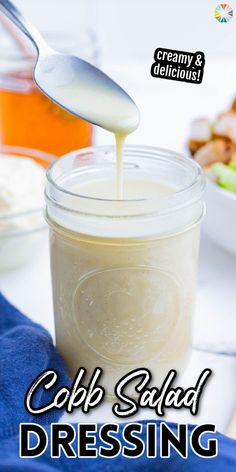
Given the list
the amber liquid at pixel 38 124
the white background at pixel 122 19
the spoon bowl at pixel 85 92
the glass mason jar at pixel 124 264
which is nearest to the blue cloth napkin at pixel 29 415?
the glass mason jar at pixel 124 264

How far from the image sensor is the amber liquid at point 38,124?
1.57 m

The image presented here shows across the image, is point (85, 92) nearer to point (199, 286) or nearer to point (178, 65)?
point (178, 65)

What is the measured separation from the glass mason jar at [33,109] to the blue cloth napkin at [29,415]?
56cm

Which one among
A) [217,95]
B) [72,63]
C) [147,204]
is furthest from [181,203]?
[217,95]

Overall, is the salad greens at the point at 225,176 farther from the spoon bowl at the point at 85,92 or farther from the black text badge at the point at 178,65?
the spoon bowl at the point at 85,92

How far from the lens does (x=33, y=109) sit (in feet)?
5.19

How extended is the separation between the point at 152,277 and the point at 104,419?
0.19 meters

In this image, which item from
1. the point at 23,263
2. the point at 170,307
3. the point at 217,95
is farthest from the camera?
the point at 217,95

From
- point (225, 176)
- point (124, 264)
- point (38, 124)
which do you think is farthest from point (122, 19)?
point (124, 264)

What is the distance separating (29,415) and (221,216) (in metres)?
0.47

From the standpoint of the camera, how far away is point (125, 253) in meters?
0.91

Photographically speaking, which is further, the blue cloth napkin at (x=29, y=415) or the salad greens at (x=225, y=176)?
the salad greens at (x=225, y=176)

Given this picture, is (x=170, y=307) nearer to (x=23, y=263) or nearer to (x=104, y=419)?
(x=104, y=419)

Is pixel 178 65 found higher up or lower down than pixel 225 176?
higher up
